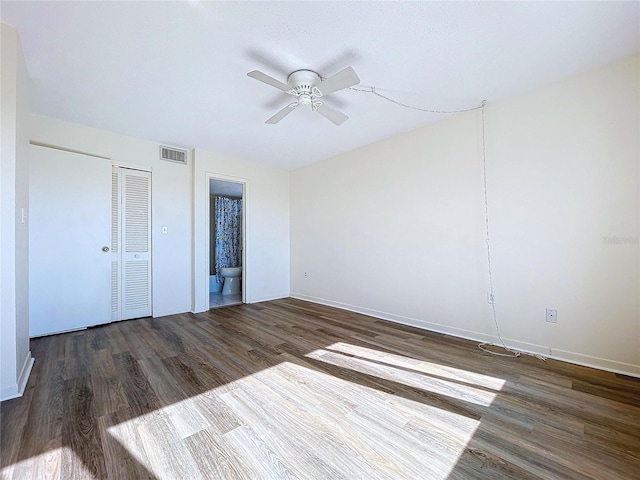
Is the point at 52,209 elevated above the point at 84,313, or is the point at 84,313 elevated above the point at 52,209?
the point at 52,209

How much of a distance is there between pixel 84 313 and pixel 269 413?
290 cm

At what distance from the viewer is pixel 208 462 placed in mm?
1268

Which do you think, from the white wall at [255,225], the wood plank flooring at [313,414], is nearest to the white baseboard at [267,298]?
the white wall at [255,225]

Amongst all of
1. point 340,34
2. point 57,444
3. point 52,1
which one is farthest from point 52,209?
point 340,34

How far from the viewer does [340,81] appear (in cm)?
199

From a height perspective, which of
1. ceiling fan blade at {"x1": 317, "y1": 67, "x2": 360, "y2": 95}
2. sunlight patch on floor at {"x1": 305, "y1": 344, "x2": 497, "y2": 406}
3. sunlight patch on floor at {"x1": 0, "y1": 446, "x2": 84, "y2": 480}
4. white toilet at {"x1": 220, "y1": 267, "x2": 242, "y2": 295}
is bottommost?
sunlight patch on floor at {"x1": 305, "y1": 344, "x2": 497, "y2": 406}

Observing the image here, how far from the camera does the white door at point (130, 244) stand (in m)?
3.43

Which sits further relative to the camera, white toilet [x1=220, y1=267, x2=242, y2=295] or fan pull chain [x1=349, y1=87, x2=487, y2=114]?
white toilet [x1=220, y1=267, x2=242, y2=295]

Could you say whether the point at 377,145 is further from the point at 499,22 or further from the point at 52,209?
the point at 52,209

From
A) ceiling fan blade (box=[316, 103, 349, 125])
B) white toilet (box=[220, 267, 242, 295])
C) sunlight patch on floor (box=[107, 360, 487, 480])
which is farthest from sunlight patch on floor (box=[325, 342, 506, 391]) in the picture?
white toilet (box=[220, 267, 242, 295])

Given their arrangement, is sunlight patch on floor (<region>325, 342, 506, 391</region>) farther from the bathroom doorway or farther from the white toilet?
the bathroom doorway

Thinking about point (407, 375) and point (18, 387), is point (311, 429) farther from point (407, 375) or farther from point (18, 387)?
point (18, 387)

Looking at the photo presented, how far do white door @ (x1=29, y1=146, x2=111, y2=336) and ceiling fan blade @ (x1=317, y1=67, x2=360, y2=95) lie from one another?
2.98 m

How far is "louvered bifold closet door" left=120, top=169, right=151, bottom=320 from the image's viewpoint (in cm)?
350
